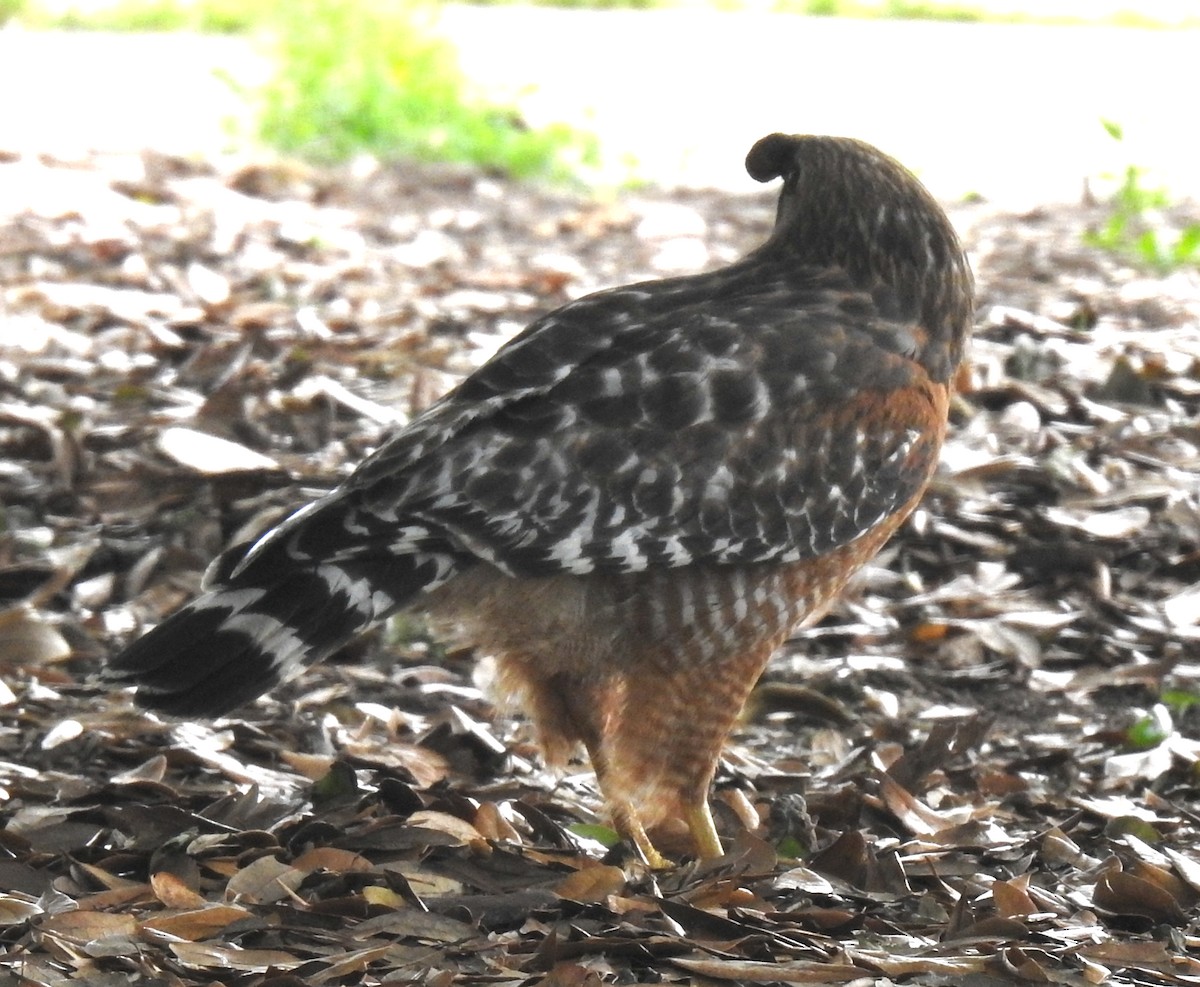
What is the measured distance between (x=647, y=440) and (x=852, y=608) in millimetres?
1567

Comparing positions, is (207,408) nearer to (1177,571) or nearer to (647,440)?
(647,440)

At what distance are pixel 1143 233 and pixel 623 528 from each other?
5.77 metres

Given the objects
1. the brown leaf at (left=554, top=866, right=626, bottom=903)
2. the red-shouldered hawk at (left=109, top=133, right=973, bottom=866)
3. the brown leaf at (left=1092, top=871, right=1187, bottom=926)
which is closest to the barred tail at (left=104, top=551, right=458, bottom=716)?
the red-shouldered hawk at (left=109, top=133, right=973, bottom=866)

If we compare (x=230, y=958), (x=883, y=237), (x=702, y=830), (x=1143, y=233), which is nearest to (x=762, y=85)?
(x=1143, y=233)

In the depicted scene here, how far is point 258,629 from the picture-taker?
3.65m

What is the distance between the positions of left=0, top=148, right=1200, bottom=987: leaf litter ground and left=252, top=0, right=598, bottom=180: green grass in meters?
3.88

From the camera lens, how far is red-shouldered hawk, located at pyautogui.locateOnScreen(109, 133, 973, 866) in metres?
3.70

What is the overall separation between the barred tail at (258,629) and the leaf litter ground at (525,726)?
34 cm

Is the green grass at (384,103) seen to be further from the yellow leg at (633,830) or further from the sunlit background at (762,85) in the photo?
the yellow leg at (633,830)

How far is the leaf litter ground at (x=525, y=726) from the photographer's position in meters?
3.37

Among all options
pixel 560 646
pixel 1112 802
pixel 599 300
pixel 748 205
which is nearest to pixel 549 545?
pixel 560 646

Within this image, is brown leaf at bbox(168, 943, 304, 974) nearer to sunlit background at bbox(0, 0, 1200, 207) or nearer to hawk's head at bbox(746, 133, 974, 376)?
hawk's head at bbox(746, 133, 974, 376)

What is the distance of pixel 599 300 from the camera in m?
4.20

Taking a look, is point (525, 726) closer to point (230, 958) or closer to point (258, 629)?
point (258, 629)
